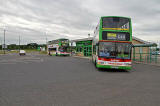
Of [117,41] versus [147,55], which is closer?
[117,41]

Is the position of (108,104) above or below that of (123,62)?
below

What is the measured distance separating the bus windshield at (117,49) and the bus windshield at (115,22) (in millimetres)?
1256

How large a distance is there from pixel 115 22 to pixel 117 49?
2.02 m

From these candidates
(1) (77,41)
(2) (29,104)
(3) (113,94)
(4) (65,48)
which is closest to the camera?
(2) (29,104)

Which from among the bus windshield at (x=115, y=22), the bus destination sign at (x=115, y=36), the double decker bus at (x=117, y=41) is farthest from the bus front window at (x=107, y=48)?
the bus windshield at (x=115, y=22)

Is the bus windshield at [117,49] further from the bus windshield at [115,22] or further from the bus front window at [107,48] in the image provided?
the bus windshield at [115,22]

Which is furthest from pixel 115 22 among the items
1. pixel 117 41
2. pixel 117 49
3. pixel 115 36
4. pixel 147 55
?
pixel 147 55

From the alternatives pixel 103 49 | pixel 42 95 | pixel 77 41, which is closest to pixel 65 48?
pixel 77 41

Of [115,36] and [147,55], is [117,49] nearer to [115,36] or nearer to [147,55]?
[115,36]

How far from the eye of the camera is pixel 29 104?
3.77m

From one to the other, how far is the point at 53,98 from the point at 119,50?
683 cm

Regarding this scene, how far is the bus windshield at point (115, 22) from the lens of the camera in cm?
970

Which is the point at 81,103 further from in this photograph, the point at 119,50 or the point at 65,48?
the point at 65,48

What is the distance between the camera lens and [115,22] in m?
9.80
